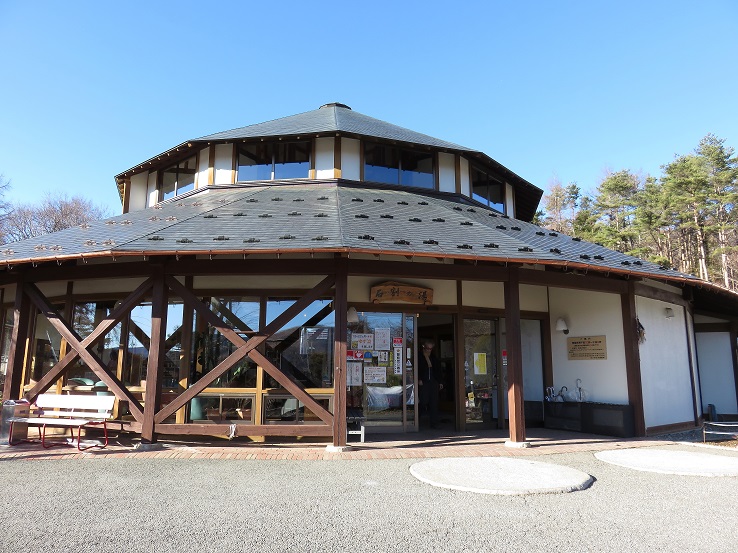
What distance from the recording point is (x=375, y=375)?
9.35m

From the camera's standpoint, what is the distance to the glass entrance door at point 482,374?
10.0 m

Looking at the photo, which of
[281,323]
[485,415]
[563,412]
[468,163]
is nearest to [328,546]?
[281,323]

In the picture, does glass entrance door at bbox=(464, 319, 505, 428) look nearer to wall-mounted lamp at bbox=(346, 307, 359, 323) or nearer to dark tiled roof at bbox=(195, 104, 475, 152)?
wall-mounted lamp at bbox=(346, 307, 359, 323)

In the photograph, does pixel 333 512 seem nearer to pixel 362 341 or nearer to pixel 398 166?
pixel 362 341

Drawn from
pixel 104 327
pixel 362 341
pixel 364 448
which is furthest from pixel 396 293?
pixel 104 327

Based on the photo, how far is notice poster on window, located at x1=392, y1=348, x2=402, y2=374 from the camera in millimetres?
9453

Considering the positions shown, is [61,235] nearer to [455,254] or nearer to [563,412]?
[455,254]

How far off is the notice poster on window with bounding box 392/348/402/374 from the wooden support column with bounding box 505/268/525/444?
7.30 ft

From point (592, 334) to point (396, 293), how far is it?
415 centimetres

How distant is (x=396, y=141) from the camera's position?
11633mm

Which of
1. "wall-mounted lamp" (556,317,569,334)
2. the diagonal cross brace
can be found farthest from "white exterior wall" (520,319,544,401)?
the diagonal cross brace

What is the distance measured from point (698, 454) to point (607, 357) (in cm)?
265

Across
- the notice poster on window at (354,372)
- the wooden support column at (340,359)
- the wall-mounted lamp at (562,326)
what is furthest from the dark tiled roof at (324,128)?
the notice poster on window at (354,372)

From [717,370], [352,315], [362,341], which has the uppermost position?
[352,315]
